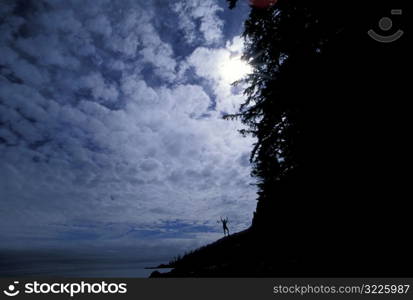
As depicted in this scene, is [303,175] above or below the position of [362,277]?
above

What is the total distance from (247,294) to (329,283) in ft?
4.23

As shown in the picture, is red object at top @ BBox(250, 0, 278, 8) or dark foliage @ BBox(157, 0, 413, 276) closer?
dark foliage @ BBox(157, 0, 413, 276)

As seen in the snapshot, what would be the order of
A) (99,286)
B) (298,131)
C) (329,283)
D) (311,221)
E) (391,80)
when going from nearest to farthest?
(329,283) < (391,80) < (99,286) < (311,221) < (298,131)

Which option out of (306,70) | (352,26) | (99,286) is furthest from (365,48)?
(99,286)

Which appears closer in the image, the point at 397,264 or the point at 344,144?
the point at 397,264

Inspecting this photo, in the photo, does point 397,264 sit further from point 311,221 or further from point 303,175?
point 303,175

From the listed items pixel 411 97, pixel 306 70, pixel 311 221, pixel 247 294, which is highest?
pixel 306 70

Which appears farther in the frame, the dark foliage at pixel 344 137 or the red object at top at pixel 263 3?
the red object at top at pixel 263 3

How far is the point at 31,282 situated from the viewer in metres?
3.71

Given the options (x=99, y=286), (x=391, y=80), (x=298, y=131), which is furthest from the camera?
(x=298, y=131)

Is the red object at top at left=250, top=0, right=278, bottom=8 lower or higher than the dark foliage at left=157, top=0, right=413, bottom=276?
higher

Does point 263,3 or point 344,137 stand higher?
point 263,3

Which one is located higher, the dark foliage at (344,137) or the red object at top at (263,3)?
the red object at top at (263,3)

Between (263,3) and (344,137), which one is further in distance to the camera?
(263,3)
